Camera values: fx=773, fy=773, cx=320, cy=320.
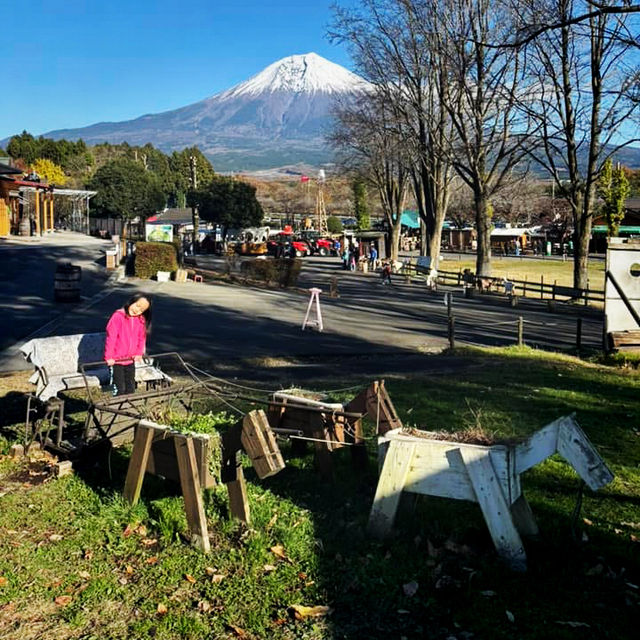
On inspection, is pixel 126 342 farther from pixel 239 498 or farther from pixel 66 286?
pixel 66 286

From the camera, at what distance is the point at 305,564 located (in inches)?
199

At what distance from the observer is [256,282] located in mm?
34281

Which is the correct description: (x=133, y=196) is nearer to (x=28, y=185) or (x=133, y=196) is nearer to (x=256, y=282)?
(x=28, y=185)

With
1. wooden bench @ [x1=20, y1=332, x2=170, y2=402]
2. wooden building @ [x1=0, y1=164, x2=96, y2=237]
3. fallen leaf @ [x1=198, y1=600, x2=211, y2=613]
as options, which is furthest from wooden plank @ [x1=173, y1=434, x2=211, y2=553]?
wooden building @ [x1=0, y1=164, x2=96, y2=237]

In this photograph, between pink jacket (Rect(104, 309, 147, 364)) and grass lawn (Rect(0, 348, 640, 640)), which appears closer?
grass lawn (Rect(0, 348, 640, 640))

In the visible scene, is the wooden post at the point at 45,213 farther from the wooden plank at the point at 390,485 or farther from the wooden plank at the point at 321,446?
the wooden plank at the point at 390,485

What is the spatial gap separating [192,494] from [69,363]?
439 centimetres

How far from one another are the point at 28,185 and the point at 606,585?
161ft

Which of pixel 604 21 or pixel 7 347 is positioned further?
pixel 604 21

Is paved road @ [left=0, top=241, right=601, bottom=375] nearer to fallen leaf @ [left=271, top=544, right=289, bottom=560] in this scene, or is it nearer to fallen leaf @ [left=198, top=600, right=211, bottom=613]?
fallen leaf @ [left=271, top=544, right=289, bottom=560]

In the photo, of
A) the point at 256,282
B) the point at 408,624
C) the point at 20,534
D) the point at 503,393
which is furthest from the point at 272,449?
the point at 256,282

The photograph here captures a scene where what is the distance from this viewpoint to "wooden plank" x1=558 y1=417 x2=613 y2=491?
4.60 m

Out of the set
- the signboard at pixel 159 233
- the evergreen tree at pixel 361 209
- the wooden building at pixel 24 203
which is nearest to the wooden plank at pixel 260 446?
the signboard at pixel 159 233

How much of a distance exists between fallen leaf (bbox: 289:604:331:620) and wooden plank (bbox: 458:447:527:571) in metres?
1.20
